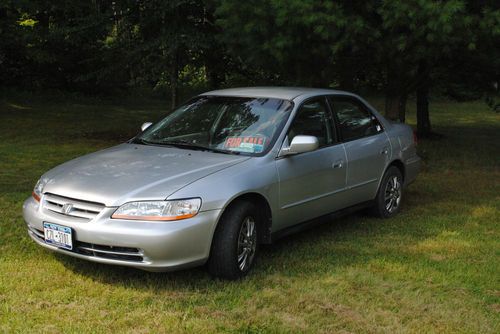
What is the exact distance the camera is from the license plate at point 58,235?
427 cm

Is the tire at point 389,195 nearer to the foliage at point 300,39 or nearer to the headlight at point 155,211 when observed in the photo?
the foliage at point 300,39

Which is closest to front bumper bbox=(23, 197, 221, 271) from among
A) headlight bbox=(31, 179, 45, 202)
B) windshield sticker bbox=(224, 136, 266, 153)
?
A: headlight bbox=(31, 179, 45, 202)

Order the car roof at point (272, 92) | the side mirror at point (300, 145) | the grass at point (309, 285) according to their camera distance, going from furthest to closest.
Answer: the car roof at point (272, 92)
the side mirror at point (300, 145)
the grass at point (309, 285)

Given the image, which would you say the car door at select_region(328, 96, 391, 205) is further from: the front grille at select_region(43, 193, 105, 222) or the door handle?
the front grille at select_region(43, 193, 105, 222)

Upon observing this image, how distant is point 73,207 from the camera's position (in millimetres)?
4340

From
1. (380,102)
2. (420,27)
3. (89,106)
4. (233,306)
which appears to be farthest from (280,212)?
(380,102)

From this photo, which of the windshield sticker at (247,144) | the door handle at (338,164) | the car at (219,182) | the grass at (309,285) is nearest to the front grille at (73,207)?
the car at (219,182)

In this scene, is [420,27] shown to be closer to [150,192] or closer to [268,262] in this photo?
[268,262]

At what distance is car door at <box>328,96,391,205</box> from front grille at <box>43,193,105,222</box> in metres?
2.61

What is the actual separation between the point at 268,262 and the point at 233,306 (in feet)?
3.30

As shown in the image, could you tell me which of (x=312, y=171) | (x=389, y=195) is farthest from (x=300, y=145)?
(x=389, y=195)

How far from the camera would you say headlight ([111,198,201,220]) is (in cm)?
418

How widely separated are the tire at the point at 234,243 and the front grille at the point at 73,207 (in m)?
0.88

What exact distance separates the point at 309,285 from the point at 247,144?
1.31 m
